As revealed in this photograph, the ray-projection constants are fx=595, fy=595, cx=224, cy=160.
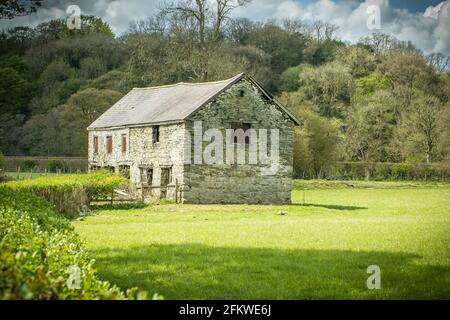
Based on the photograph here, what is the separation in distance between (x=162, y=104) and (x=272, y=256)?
25.7m

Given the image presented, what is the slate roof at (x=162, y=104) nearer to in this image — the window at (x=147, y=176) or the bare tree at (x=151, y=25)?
the window at (x=147, y=176)

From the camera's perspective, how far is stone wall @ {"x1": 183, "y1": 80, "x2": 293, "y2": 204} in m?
31.7

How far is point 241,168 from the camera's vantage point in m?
32.8

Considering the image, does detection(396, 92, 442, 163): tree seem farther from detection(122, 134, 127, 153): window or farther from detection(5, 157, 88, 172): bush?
detection(5, 157, 88, 172): bush

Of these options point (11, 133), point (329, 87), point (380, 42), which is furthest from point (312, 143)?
point (11, 133)

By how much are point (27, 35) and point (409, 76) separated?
37.7 m

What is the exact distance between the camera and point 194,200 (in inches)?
1232

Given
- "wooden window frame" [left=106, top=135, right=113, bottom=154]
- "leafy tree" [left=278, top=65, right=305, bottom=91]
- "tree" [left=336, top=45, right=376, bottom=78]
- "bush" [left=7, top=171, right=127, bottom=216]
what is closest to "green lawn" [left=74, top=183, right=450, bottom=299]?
"bush" [left=7, top=171, right=127, bottom=216]

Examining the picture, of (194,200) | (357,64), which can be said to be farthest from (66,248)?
(357,64)

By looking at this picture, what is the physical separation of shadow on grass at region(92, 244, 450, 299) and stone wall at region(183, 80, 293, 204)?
A: 1737cm

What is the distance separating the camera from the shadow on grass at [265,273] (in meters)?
9.53

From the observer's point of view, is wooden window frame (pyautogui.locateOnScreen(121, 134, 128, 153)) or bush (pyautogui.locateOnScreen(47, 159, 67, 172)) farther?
bush (pyautogui.locateOnScreen(47, 159, 67, 172))

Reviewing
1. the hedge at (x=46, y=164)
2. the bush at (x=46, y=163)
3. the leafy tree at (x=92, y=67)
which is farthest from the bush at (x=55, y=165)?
the leafy tree at (x=92, y=67)

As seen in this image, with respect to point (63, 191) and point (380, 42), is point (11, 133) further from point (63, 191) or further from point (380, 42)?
point (63, 191)
